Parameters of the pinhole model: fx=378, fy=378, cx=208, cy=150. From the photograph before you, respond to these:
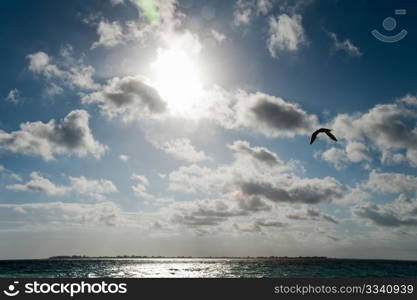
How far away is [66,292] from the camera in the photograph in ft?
98.4

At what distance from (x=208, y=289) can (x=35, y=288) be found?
556 inches

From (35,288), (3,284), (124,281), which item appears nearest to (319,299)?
(124,281)

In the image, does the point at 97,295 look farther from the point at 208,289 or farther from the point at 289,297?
the point at 289,297

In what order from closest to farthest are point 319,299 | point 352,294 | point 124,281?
point 319,299 < point 352,294 < point 124,281

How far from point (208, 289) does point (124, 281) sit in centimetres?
697

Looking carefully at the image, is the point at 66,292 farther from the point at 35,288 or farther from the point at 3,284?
the point at 3,284

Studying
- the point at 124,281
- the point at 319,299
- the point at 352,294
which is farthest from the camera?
the point at 124,281

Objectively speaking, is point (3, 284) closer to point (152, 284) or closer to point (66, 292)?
point (66, 292)

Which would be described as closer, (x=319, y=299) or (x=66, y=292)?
(x=319, y=299)

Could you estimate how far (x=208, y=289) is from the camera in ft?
99.5

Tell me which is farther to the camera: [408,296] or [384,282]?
[384,282]

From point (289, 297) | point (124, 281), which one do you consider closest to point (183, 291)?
point (124, 281)

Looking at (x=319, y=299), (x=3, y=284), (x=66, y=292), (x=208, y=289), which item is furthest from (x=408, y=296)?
(x=3, y=284)

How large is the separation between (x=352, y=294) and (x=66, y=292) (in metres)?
22.4
